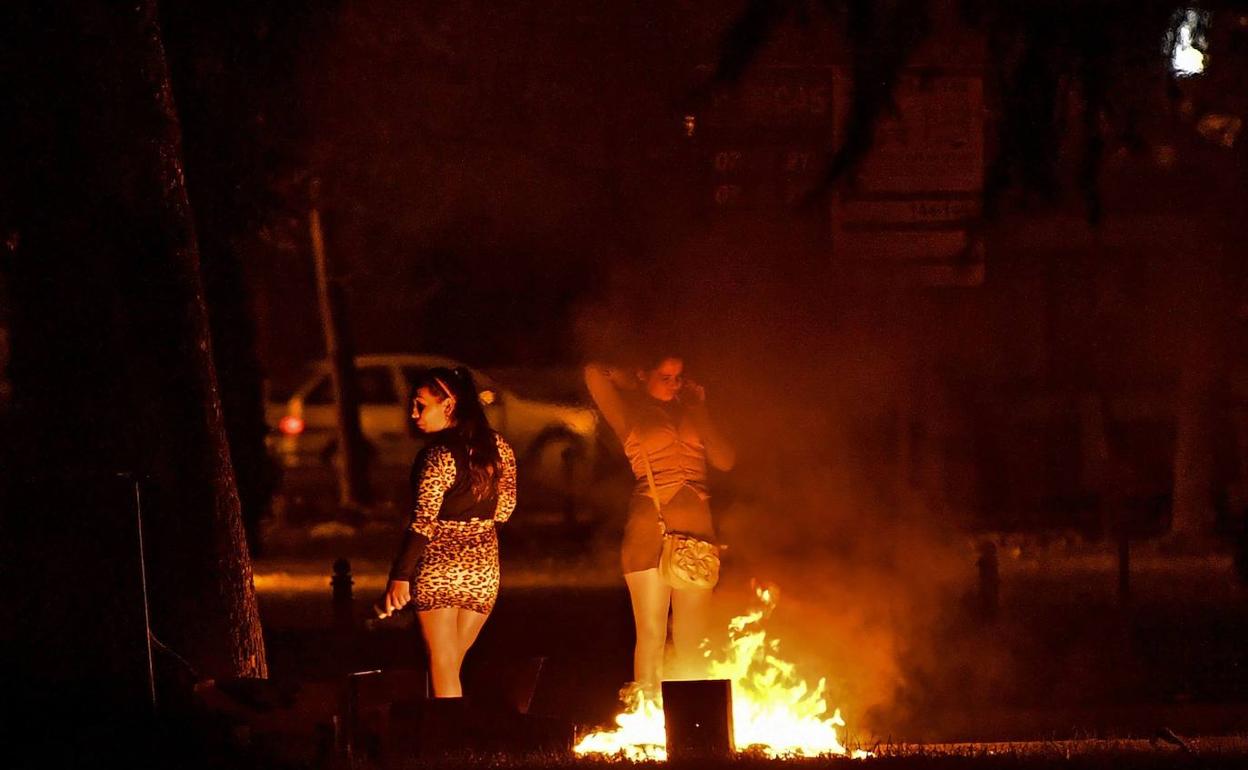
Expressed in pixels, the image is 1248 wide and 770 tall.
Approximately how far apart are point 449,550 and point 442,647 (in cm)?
48

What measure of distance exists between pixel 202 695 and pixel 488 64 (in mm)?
6906

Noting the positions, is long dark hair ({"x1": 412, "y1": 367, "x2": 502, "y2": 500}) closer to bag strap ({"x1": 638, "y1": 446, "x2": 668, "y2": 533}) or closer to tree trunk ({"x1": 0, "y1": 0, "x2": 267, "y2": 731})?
bag strap ({"x1": 638, "y1": 446, "x2": 668, "y2": 533})

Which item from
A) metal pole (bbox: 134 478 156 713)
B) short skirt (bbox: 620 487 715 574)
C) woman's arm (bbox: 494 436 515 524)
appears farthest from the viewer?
short skirt (bbox: 620 487 715 574)

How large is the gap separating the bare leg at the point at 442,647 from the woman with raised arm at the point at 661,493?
98 centimetres

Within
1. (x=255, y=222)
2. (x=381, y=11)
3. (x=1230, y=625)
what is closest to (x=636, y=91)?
(x=381, y=11)

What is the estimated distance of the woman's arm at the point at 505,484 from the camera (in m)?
7.53

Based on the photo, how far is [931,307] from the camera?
49.1ft

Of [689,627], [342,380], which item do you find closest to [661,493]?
[689,627]

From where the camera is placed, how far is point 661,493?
25.7 ft

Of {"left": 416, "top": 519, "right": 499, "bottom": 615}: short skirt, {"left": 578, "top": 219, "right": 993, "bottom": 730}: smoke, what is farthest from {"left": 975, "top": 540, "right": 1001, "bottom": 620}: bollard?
{"left": 416, "top": 519, "right": 499, "bottom": 615}: short skirt

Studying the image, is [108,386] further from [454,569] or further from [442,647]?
[442,647]

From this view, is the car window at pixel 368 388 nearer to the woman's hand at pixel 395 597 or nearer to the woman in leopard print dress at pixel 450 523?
the woman in leopard print dress at pixel 450 523

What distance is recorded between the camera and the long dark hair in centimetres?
729

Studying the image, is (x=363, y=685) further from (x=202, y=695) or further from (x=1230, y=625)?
(x=1230, y=625)
